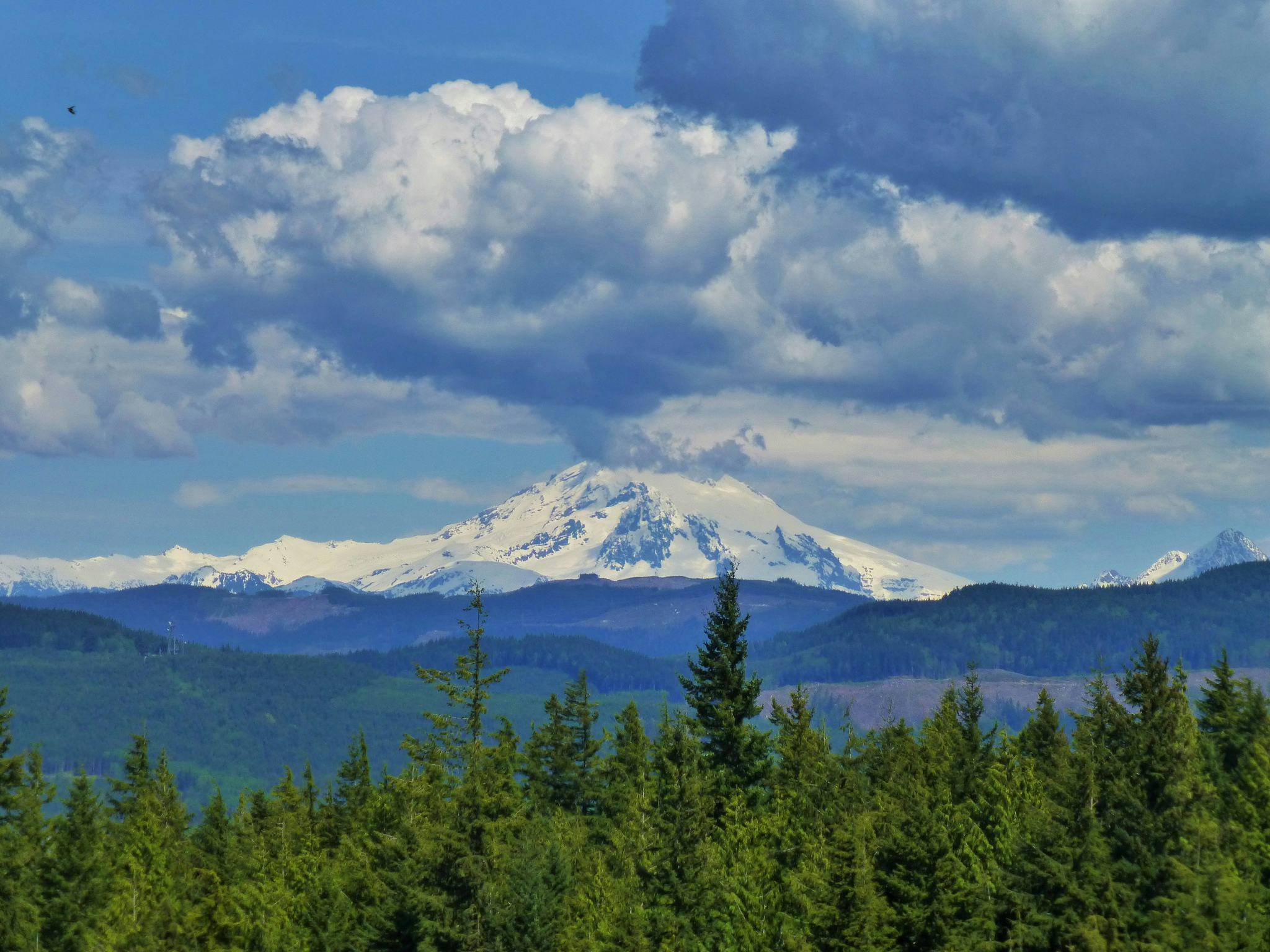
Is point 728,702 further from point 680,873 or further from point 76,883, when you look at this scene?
point 76,883

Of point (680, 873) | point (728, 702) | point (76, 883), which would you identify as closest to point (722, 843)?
point (680, 873)

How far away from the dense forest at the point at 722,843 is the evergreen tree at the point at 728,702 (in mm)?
181

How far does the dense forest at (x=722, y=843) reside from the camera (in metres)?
64.8

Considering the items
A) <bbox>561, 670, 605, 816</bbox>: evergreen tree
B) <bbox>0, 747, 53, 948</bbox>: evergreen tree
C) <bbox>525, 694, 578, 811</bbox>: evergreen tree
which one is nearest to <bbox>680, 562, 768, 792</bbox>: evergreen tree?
<bbox>561, 670, 605, 816</bbox>: evergreen tree

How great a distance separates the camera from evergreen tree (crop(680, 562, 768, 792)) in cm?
9638

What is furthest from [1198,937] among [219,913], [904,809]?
[219,913]

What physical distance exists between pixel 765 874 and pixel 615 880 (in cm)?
912

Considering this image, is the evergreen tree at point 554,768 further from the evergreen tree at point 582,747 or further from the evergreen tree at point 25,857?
the evergreen tree at point 25,857

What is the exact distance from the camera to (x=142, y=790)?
12638 centimetres

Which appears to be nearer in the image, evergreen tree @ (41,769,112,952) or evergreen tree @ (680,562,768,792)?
evergreen tree @ (41,769,112,952)

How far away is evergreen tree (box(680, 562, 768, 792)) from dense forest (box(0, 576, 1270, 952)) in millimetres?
181

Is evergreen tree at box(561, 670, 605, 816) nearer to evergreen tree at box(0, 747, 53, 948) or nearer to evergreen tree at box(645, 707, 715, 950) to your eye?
evergreen tree at box(0, 747, 53, 948)

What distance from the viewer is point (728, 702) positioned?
97.9m

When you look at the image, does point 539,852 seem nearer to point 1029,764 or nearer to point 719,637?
point 719,637
